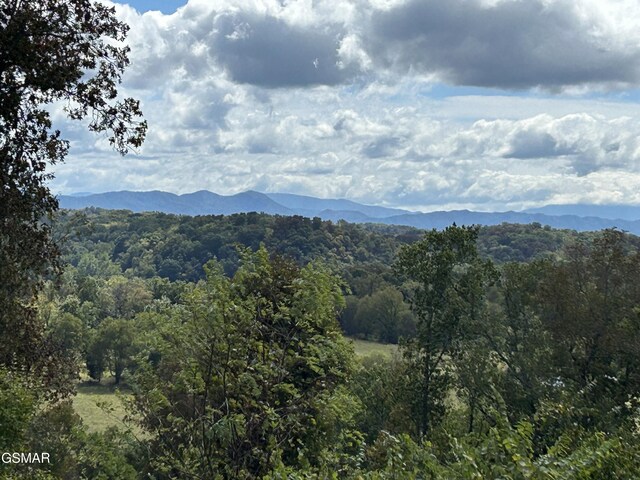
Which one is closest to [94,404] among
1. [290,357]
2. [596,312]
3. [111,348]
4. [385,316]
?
[111,348]

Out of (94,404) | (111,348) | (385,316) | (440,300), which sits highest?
(440,300)

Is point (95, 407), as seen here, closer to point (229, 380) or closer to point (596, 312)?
point (596, 312)

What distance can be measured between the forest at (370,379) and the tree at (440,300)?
7 centimetres

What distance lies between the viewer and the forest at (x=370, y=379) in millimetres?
10648

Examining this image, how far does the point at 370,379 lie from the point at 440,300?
57.2 ft

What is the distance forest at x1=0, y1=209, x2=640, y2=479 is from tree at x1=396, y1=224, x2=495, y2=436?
73 mm

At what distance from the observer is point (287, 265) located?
2153cm

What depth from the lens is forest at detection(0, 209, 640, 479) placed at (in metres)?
10.6

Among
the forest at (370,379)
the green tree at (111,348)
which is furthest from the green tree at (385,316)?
the forest at (370,379)

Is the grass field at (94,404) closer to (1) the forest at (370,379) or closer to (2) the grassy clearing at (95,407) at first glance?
(2) the grassy clearing at (95,407)

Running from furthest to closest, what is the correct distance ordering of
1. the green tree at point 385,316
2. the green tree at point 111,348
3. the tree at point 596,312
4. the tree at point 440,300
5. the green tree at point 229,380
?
the green tree at point 385,316, the green tree at point 111,348, the tree at point 440,300, the tree at point 596,312, the green tree at point 229,380

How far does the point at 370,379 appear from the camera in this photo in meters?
44.8

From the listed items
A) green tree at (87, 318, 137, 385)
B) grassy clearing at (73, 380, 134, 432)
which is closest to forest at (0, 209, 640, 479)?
grassy clearing at (73, 380, 134, 432)

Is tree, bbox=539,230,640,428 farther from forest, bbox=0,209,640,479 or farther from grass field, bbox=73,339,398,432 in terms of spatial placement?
grass field, bbox=73,339,398,432
